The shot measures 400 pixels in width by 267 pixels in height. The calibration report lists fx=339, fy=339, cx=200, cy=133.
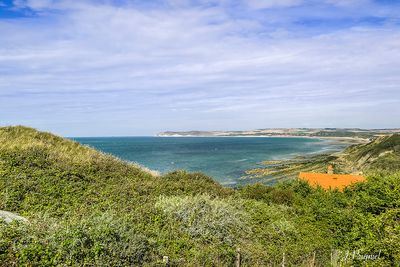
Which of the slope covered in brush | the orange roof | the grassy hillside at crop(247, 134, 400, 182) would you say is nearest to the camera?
the orange roof

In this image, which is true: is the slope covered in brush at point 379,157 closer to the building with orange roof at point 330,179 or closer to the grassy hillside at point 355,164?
the grassy hillside at point 355,164

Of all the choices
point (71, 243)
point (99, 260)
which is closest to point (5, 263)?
point (71, 243)

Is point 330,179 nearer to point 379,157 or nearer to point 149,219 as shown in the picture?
point 149,219

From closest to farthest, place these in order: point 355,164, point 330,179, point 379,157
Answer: point 330,179, point 379,157, point 355,164

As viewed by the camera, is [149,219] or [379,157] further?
[379,157]

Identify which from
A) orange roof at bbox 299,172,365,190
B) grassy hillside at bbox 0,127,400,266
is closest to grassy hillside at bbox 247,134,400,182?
orange roof at bbox 299,172,365,190

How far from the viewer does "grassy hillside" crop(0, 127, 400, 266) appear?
970 cm

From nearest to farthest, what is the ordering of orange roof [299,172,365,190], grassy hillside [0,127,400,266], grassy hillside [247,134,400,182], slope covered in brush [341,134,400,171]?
grassy hillside [0,127,400,266]
orange roof [299,172,365,190]
slope covered in brush [341,134,400,171]
grassy hillside [247,134,400,182]

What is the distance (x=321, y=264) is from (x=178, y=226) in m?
6.42

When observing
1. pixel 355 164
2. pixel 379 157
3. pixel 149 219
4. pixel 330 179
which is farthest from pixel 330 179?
pixel 355 164

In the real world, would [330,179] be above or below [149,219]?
below

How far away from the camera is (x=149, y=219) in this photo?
14.7 m

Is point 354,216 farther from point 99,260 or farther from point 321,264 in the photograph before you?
point 99,260

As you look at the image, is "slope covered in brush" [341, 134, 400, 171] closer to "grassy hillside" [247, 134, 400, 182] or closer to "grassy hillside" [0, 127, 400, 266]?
"grassy hillside" [247, 134, 400, 182]
